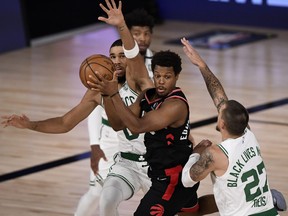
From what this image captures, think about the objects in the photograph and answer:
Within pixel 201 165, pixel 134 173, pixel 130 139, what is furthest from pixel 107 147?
pixel 201 165

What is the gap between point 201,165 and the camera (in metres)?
6.18

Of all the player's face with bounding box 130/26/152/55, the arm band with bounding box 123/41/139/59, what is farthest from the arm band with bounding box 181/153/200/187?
the player's face with bounding box 130/26/152/55

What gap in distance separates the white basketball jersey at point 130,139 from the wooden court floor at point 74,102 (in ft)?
3.90

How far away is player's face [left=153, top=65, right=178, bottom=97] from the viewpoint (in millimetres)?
6531

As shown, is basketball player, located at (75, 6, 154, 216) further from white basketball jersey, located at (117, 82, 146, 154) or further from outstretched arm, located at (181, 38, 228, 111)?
outstretched arm, located at (181, 38, 228, 111)

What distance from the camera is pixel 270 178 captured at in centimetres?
902

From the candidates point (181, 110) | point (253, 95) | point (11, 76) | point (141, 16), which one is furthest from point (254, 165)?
point (11, 76)

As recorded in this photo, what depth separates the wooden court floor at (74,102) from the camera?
880 cm

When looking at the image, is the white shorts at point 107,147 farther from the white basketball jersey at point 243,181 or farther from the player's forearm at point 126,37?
the white basketball jersey at point 243,181

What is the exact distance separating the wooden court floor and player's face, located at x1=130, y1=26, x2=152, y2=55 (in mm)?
1456

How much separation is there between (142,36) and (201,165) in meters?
2.10

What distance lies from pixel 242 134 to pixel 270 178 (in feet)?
9.55

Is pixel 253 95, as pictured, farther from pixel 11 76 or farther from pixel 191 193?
pixel 191 193

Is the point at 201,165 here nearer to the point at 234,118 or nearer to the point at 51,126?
the point at 234,118
